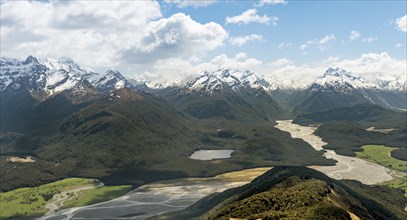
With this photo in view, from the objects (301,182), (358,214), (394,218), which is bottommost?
(394,218)

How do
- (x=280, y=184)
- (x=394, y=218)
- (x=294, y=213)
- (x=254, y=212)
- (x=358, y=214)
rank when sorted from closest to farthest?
(x=294, y=213), (x=254, y=212), (x=358, y=214), (x=280, y=184), (x=394, y=218)

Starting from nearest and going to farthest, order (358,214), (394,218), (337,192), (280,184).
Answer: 1. (358,214)
2. (337,192)
3. (280,184)
4. (394,218)

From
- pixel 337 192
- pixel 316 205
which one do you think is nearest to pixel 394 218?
pixel 337 192

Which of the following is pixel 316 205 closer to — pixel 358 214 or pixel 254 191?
pixel 358 214

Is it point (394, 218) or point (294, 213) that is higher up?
point (294, 213)

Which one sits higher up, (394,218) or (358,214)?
(358,214)

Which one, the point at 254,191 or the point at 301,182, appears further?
the point at 254,191

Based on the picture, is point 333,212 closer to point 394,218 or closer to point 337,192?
point 337,192

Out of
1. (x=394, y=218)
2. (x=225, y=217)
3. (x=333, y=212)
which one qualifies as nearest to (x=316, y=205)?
(x=333, y=212)

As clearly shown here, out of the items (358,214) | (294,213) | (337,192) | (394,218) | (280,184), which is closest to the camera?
(294,213)

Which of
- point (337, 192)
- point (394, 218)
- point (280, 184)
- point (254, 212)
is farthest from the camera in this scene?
point (394, 218)
